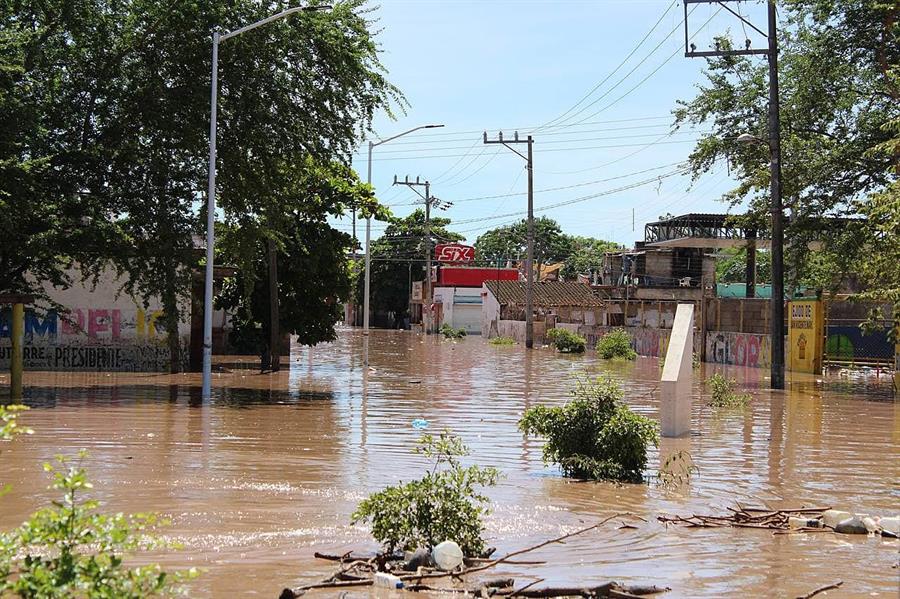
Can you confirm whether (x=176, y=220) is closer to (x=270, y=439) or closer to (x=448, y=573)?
(x=270, y=439)

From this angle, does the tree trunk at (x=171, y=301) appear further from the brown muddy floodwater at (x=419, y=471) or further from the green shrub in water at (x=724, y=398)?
the green shrub in water at (x=724, y=398)

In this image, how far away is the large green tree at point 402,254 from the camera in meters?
111

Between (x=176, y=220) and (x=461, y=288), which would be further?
(x=461, y=288)

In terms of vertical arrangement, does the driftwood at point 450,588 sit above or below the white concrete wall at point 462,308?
below

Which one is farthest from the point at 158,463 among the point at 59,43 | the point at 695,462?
the point at 59,43

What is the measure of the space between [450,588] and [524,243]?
132 metres

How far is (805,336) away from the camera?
36219 mm

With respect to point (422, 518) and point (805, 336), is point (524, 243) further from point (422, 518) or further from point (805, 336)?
point (422, 518)

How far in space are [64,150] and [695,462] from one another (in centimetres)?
1691

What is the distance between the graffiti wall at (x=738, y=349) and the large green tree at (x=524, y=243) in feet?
262

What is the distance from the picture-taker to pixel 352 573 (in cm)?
770

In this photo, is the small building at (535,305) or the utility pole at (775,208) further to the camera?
the small building at (535,305)

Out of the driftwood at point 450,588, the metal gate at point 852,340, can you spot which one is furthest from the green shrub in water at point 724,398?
the driftwood at point 450,588

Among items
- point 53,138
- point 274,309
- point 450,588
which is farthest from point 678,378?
point 274,309
